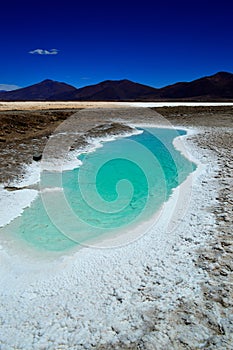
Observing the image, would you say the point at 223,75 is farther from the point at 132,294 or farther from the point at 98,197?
the point at 132,294

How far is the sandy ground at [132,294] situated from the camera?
3529mm

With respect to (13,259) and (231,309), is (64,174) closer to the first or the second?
(13,259)

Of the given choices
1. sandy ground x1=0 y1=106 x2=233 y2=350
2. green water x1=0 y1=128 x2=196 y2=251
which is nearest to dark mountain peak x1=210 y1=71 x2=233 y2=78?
green water x1=0 y1=128 x2=196 y2=251

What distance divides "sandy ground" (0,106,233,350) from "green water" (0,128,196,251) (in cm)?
85

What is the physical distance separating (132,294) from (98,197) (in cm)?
446

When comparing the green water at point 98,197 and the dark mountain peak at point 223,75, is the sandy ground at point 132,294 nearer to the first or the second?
the green water at point 98,197

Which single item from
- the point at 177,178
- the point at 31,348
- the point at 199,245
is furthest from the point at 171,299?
the point at 177,178

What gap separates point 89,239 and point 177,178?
16.2 feet

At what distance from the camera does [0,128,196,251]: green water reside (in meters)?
6.39

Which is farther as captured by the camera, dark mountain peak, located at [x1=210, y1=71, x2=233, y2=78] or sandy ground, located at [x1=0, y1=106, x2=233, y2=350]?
dark mountain peak, located at [x1=210, y1=71, x2=233, y2=78]

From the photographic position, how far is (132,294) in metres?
4.26

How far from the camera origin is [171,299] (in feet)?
13.5

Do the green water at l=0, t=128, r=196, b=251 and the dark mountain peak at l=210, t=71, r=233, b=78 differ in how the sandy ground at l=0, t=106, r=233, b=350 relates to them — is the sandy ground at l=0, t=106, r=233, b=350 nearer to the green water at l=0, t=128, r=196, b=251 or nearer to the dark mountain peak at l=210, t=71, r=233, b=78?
the green water at l=0, t=128, r=196, b=251

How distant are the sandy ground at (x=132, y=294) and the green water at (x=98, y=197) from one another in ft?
2.78
